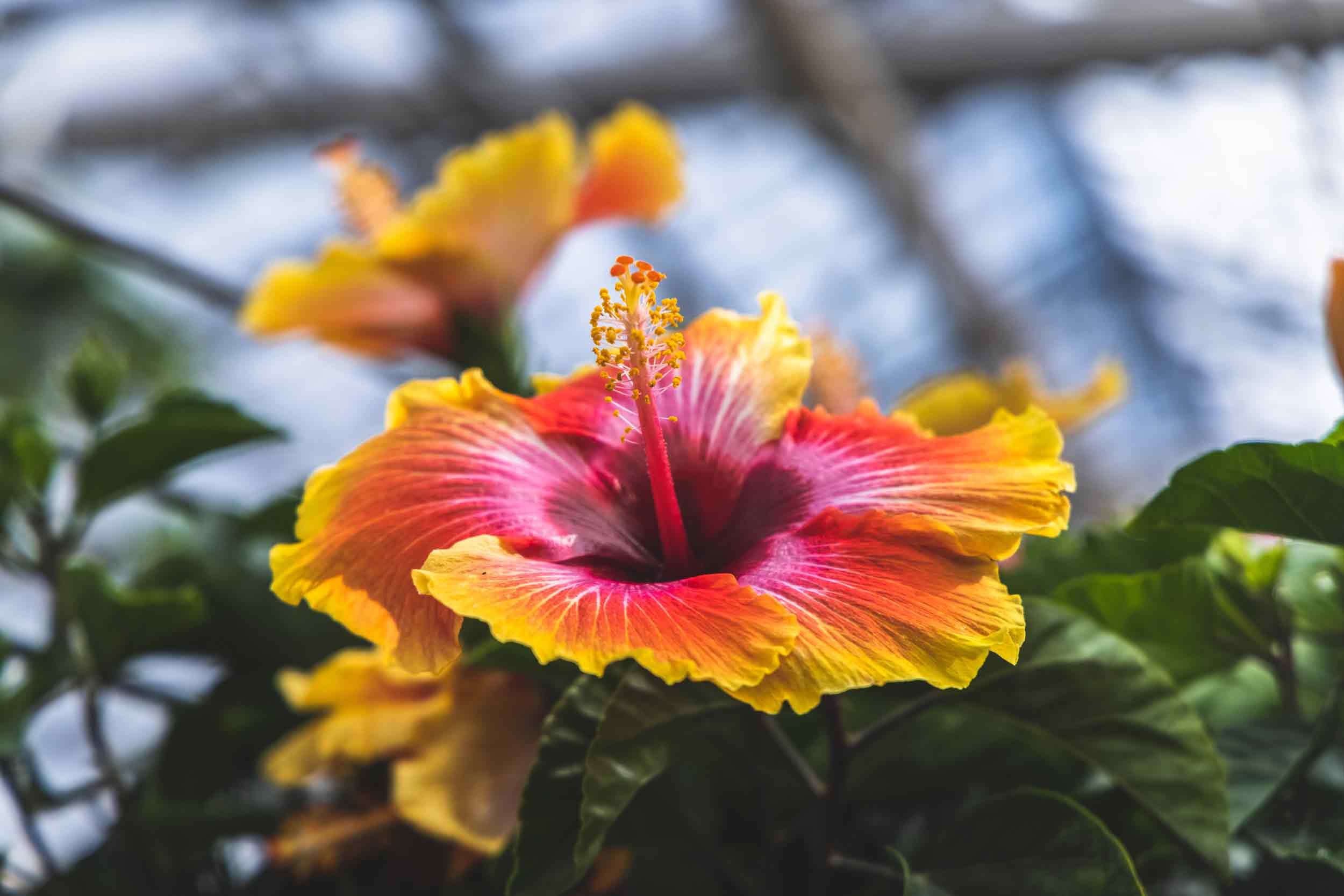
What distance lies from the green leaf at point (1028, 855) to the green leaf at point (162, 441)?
0.45m

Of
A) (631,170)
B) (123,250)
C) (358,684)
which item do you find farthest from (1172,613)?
(123,250)

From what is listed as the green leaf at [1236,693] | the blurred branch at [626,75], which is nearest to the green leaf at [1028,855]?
the green leaf at [1236,693]

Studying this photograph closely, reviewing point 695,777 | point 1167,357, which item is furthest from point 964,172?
point 695,777

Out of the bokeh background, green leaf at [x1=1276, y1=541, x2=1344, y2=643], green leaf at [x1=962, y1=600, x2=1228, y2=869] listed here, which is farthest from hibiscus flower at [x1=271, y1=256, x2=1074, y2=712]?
the bokeh background

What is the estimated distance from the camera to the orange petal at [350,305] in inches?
32.6

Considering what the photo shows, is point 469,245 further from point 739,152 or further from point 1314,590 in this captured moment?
point 739,152

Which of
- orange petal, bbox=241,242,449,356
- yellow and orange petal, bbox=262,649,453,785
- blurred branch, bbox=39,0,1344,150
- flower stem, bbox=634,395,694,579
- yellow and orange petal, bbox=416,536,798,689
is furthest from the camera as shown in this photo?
blurred branch, bbox=39,0,1344,150

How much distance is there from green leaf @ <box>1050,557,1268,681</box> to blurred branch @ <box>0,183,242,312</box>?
0.79 m

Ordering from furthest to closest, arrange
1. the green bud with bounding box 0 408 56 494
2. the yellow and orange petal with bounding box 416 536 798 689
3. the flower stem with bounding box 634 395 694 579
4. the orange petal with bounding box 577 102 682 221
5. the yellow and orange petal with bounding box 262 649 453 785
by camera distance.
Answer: the orange petal with bounding box 577 102 682 221
the green bud with bounding box 0 408 56 494
the yellow and orange petal with bounding box 262 649 453 785
the flower stem with bounding box 634 395 694 579
the yellow and orange petal with bounding box 416 536 798 689

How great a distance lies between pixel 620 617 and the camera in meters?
0.39

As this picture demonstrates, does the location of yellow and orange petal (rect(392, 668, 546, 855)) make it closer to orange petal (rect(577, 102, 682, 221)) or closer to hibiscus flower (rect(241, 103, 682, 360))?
hibiscus flower (rect(241, 103, 682, 360))

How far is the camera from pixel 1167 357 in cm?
998

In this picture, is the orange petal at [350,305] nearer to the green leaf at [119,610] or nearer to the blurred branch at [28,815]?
the green leaf at [119,610]

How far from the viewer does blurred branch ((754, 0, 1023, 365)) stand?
4227 mm
